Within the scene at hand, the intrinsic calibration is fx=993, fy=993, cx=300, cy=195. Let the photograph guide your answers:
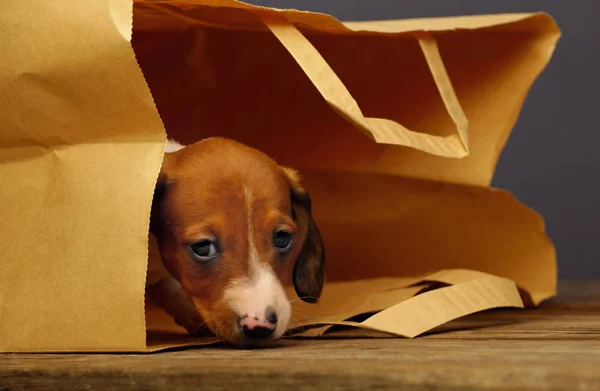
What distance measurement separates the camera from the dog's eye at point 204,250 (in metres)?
1.48

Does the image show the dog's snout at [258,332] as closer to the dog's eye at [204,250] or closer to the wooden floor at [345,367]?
the wooden floor at [345,367]

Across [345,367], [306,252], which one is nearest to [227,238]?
[306,252]

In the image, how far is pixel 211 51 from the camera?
1970 mm

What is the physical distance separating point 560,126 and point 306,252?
5.22 ft

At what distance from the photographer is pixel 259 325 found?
1.38 metres

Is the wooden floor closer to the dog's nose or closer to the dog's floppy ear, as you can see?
the dog's nose

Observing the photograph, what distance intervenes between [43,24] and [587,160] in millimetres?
2075

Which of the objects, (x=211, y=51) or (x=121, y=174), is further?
(x=211, y=51)

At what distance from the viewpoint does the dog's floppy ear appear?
1.67 m

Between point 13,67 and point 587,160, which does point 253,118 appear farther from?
point 587,160

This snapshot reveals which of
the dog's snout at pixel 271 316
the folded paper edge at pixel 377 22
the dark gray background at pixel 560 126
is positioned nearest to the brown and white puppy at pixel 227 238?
the dog's snout at pixel 271 316

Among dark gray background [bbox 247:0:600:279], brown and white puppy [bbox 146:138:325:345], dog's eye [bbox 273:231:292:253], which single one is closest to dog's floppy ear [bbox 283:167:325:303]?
brown and white puppy [bbox 146:138:325:345]

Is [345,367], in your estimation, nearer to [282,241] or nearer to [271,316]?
[271,316]

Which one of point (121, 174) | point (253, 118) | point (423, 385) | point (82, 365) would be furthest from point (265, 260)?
point (253, 118)
